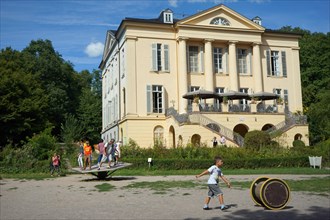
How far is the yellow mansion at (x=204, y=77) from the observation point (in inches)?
1367

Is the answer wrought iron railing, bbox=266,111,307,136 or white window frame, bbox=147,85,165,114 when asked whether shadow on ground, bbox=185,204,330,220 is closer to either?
wrought iron railing, bbox=266,111,307,136

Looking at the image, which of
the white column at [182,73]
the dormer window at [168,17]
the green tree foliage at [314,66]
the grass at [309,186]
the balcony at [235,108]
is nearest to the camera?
the grass at [309,186]

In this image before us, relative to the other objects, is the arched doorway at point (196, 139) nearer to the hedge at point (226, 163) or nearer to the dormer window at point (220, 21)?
the hedge at point (226, 163)

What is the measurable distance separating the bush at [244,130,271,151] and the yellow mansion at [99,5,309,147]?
8.24ft

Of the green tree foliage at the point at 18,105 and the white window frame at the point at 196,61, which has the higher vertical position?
the white window frame at the point at 196,61

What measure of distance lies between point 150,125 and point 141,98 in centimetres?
271

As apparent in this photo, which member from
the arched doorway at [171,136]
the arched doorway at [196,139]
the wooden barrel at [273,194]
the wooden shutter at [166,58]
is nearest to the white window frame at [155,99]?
the wooden shutter at [166,58]

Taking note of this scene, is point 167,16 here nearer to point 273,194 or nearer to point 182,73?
point 182,73

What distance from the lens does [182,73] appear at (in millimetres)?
38094

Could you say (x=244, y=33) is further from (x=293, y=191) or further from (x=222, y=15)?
(x=293, y=191)

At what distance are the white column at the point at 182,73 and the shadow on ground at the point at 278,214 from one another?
1087 inches

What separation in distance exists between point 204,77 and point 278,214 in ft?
99.6

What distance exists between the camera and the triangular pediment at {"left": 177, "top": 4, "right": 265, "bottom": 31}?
3881 centimetres

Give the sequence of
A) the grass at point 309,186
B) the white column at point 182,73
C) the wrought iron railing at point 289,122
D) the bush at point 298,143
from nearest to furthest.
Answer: the grass at point 309,186 → the bush at point 298,143 → the wrought iron railing at point 289,122 → the white column at point 182,73
